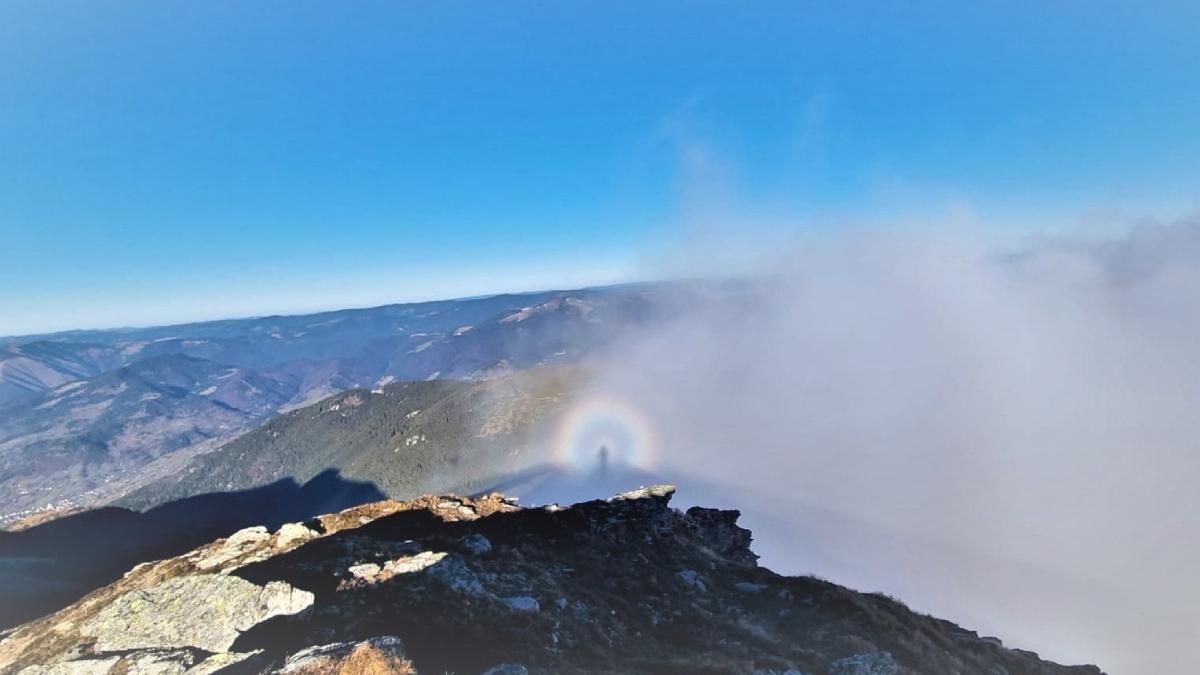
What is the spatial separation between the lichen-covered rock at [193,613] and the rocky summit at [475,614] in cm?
8

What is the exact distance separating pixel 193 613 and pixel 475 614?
14743 millimetres

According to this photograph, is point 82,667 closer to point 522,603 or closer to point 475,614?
point 475,614

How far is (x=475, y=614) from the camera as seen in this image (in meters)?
29.7

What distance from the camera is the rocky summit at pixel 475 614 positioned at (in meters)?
26.1

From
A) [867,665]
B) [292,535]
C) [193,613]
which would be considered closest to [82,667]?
[193,613]

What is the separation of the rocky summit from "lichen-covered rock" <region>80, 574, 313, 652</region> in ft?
0.27

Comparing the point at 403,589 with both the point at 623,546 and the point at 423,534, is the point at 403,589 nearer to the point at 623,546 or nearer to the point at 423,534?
the point at 423,534

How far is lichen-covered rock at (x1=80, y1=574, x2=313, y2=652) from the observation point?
2822 centimetres

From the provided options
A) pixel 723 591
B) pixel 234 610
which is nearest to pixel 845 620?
pixel 723 591

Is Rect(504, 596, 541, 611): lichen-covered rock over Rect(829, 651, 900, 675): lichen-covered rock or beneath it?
over

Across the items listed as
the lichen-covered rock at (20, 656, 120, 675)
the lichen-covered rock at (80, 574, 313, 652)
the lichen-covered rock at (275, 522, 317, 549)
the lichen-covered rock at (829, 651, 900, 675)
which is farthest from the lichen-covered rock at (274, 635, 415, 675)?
the lichen-covered rock at (829, 651, 900, 675)

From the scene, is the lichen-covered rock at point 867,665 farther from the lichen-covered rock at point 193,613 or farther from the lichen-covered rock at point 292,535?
the lichen-covered rock at point 292,535

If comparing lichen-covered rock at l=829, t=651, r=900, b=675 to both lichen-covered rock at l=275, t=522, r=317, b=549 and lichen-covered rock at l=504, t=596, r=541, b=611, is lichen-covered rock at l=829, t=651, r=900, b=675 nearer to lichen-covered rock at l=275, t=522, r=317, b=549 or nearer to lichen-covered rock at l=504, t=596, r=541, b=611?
lichen-covered rock at l=504, t=596, r=541, b=611

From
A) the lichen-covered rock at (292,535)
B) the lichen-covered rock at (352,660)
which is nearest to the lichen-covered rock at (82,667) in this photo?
the lichen-covered rock at (352,660)
